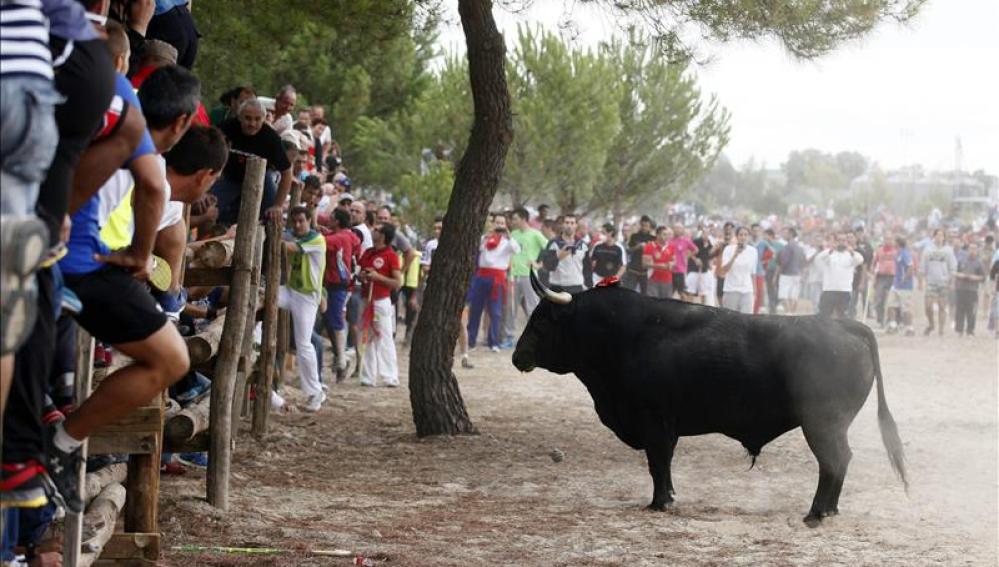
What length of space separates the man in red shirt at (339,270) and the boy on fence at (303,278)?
1989mm

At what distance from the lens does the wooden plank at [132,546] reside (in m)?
6.78

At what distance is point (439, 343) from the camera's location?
13.0 m

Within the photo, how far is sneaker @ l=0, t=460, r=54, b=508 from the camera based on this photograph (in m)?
4.20

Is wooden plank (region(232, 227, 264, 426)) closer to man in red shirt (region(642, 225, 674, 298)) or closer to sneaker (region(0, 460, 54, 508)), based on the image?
sneaker (region(0, 460, 54, 508))

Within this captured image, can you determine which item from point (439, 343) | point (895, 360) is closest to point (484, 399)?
point (439, 343)

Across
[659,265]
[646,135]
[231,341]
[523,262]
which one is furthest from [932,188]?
[231,341]

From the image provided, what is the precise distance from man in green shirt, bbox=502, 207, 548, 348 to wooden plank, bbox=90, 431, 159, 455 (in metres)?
A: 16.3

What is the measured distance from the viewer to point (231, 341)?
9.30m

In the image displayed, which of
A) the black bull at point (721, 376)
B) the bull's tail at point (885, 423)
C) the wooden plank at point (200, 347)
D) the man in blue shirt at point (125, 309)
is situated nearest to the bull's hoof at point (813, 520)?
the black bull at point (721, 376)

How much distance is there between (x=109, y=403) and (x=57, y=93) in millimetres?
1423

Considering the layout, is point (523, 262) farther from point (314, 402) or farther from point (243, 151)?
point (243, 151)

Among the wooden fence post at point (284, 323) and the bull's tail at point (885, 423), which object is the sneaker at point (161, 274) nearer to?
the bull's tail at point (885, 423)

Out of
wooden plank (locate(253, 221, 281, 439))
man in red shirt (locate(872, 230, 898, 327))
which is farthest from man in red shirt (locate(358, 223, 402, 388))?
man in red shirt (locate(872, 230, 898, 327))

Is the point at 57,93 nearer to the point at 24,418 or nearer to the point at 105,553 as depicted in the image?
the point at 24,418
